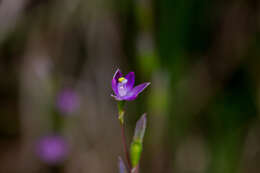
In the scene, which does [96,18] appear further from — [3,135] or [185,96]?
[3,135]

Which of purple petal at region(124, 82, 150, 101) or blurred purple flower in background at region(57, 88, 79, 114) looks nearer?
purple petal at region(124, 82, 150, 101)

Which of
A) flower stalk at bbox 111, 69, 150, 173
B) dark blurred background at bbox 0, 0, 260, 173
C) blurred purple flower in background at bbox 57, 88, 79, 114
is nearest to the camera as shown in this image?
flower stalk at bbox 111, 69, 150, 173

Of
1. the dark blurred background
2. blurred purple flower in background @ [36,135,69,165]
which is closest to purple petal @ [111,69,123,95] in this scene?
the dark blurred background

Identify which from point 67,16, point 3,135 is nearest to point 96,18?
point 67,16

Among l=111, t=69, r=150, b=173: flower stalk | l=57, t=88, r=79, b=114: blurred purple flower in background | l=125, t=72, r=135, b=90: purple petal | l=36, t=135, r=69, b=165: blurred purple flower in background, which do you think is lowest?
l=36, t=135, r=69, b=165: blurred purple flower in background

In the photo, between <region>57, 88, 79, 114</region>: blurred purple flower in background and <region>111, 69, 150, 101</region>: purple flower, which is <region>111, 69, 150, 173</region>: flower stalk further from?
<region>57, 88, 79, 114</region>: blurred purple flower in background

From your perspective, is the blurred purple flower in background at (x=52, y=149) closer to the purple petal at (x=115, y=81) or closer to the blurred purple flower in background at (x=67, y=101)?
the blurred purple flower in background at (x=67, y=101)

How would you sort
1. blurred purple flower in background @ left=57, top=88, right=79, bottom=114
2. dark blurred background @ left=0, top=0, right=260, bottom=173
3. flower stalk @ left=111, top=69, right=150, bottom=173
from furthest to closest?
blurred purple flower in background @ left=57, top=88, right=79, bottom=114, dark blurred background @ left=0, top=0, right=260, bottom=173, flower stalk @ left=111, top=69, right=150, bottom=173

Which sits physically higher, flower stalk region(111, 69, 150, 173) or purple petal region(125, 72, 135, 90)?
purple petal region(125, 72, 135, 90)
